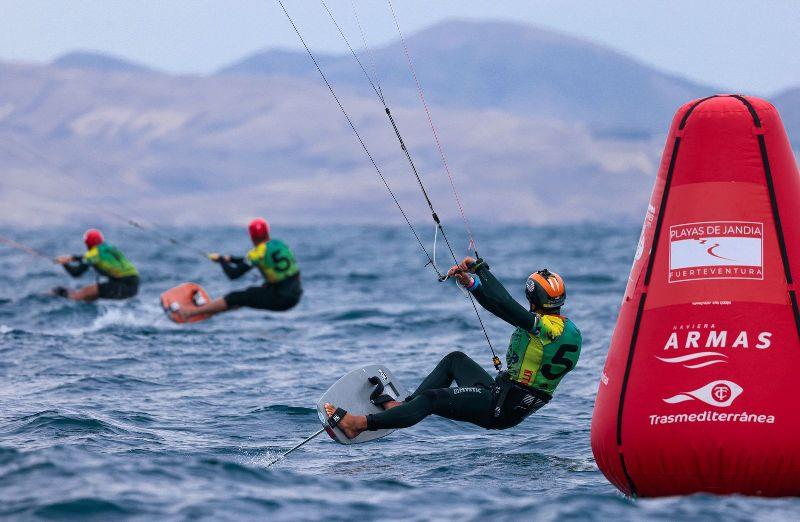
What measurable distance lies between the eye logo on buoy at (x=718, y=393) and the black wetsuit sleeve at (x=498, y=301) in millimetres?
1454

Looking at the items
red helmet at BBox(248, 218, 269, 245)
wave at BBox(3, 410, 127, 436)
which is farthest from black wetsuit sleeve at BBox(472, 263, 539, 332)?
red helmet at BBox(248, 218, 269, 245)

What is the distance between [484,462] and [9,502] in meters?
3.65

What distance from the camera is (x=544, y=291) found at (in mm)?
8828

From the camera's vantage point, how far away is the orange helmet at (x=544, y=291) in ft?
29.0

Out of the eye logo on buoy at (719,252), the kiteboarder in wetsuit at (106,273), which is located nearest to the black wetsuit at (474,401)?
the eye logo on buoy at (719,252)

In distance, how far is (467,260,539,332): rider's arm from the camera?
27.7ft

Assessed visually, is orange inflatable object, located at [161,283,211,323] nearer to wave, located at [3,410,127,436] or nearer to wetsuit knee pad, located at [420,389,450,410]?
wave, located at [3,410,127,436]

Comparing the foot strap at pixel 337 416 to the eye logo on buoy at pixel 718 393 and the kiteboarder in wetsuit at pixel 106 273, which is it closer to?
the eye logo on buoy at pixel 718 393

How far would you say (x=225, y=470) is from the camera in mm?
8055

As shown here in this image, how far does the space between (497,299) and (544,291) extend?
528 mm

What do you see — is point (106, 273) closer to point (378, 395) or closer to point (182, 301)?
point (182, 301)

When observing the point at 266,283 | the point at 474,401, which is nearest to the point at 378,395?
the point at 474,401

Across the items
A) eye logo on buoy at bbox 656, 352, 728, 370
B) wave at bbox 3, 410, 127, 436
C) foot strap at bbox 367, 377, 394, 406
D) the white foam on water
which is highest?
eye logo on buoy at bbox 656, 352, 728, 370

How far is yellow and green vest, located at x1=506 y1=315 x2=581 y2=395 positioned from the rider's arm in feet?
0.74
